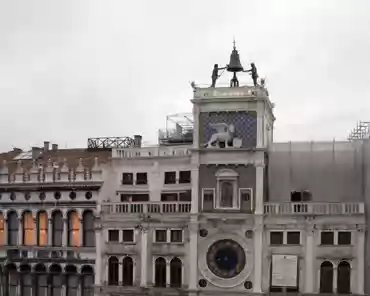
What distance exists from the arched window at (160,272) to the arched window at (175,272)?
54 cm

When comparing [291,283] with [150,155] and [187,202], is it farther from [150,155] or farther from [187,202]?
[150,155]

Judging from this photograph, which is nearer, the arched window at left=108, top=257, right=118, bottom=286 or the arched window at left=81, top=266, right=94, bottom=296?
the arched window at left=108, top=257, right=118, bottom=286

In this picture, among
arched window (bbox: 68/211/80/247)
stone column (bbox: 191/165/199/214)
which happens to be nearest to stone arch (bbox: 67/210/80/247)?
arched window (bbox: 68/211/80/247)

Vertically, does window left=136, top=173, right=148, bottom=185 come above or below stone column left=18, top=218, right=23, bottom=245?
above

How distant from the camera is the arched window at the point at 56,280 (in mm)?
50375

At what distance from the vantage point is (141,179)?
50375 mm

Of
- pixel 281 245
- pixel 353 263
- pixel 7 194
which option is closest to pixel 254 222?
pixel 281 245

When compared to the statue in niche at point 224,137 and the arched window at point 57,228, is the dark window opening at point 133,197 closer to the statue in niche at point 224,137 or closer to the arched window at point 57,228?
the arched window at point 57,228

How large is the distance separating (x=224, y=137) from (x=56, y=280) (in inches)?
713

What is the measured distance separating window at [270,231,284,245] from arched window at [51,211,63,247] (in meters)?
17.1

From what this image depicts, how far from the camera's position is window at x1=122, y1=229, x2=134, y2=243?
157ft

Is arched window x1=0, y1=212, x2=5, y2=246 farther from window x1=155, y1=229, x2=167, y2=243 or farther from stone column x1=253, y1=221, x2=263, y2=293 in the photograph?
stone column x1=253, y1=221, x2=263, y2=293

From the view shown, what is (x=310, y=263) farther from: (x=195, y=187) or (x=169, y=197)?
(x=169, y=197)

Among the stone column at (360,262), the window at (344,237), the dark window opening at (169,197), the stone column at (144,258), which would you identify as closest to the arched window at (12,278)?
the stone column at (144,258)
